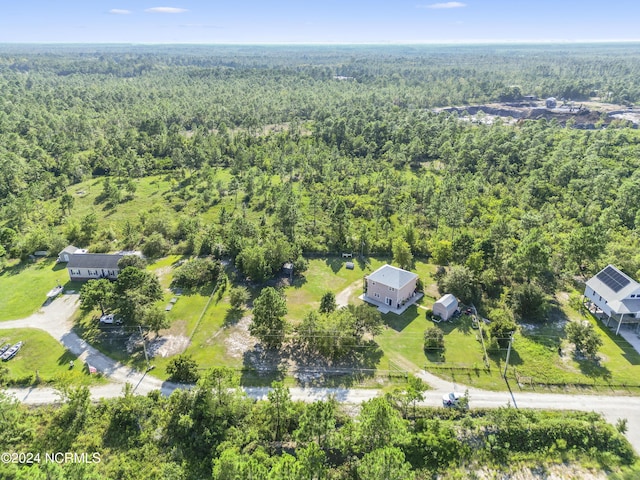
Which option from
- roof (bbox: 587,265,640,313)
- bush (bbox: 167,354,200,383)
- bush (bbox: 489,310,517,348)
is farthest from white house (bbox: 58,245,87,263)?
roof (bbox: 587,265,640,313)

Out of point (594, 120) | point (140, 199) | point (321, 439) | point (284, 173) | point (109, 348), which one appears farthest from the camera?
point (594, 120)

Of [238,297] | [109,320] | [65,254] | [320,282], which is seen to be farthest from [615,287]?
[65,254]

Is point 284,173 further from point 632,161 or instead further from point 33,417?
point 632,161

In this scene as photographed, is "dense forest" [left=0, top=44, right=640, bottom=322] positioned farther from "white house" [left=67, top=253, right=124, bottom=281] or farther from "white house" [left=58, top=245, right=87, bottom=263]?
"white house" [left=67, top=253, right=124, bottom=281]

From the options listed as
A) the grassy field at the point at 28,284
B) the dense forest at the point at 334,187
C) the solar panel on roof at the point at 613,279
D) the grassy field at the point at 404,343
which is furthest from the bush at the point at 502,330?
the grassy field at the point at 28,284

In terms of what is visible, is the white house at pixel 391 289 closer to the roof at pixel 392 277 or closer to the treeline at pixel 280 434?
the roof at pixel 392 277

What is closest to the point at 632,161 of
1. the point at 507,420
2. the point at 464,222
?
the point at 464,222
